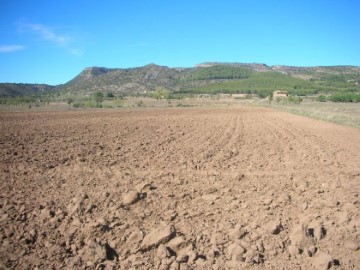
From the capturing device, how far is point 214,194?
25.5ft

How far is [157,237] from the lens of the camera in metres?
5.54

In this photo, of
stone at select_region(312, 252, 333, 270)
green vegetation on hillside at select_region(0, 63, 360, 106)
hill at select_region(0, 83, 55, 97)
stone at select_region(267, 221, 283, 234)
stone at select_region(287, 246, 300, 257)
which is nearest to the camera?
stone at select_region(312, 252, 333, 270)

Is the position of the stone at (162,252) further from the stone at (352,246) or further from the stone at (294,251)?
the stone at (352,246)

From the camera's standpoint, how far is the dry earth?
5074 millimetres

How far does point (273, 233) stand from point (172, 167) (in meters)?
5.06

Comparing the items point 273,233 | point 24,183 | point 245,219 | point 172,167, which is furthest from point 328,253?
point 24,183

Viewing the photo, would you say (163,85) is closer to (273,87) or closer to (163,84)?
(163,84)

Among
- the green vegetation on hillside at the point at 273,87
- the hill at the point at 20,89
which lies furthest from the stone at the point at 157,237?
the green vegetation on hillside at the point at 273,87

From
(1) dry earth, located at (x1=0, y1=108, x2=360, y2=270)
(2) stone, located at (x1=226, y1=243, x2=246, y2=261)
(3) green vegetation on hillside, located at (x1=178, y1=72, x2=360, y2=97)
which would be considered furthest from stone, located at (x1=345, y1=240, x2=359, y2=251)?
(3) green vegetation on hillside, located at (x1=178, y1=72, x2=360, y2=97)

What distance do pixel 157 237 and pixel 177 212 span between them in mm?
1218

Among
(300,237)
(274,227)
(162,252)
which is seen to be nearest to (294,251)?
(300,237)

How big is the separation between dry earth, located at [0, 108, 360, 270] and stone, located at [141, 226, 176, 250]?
2cm

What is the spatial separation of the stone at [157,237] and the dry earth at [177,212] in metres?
0.02

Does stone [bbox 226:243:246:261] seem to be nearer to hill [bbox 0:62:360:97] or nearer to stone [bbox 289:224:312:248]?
stone [bbox 289:224:312:248]
